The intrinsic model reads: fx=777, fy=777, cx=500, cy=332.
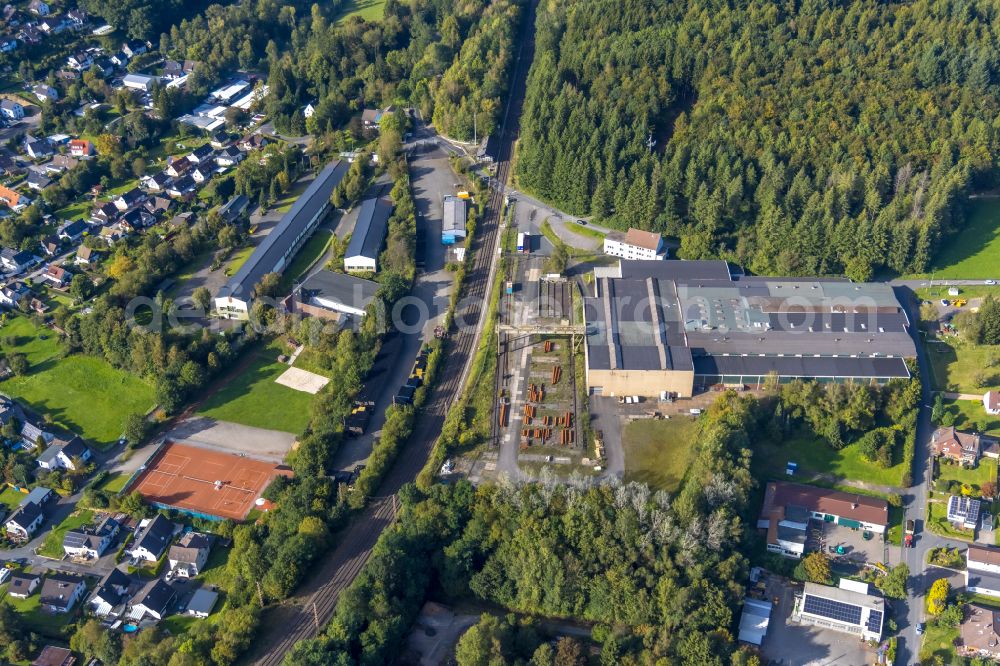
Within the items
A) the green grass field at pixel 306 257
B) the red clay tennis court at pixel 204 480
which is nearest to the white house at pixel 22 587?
the red clay tennis court at pixel 204 480

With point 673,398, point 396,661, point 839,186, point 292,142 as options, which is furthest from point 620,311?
point 292,142

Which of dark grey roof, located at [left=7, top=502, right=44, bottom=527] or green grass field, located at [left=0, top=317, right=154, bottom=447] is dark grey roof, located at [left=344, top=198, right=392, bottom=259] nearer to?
green grass field, located at [left=0, top=317, right=154, bottom=447]

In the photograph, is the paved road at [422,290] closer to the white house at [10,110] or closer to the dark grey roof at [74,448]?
the dark grey roof at [74,448]

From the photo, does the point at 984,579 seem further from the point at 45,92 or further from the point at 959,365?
the point at 45,92

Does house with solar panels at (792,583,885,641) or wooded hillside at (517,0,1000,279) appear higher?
wooded hillside at (517,0,1000,279)

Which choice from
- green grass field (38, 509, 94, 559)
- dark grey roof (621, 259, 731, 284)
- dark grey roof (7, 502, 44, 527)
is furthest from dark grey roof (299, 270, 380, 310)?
dark grey roof (7, 502, 44, 527)

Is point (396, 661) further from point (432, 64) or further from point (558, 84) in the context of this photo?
point (432, 64)

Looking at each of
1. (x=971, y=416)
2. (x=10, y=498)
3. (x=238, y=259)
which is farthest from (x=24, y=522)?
(x=971, y=416)
